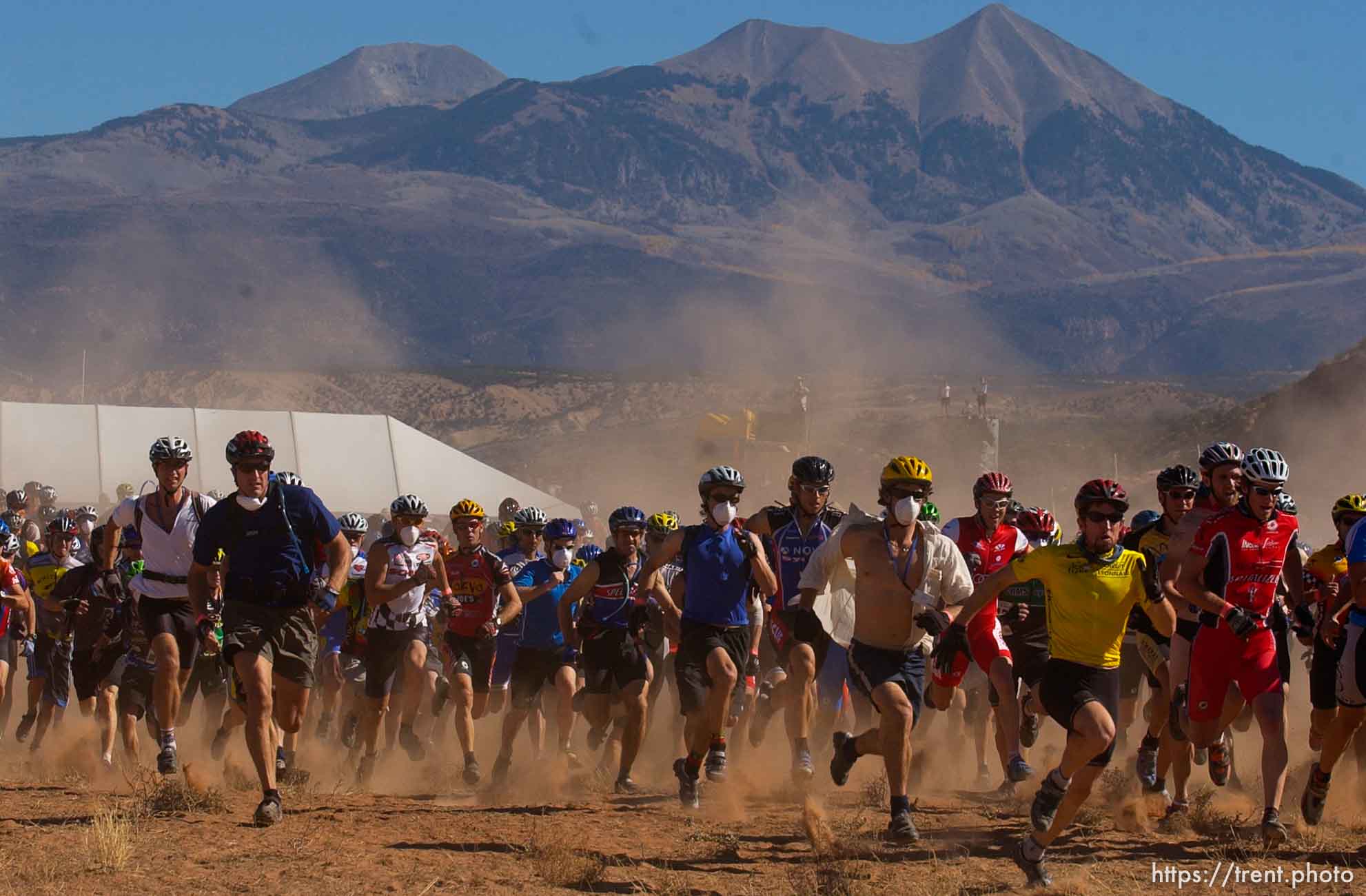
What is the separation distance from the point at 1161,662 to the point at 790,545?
2554mm

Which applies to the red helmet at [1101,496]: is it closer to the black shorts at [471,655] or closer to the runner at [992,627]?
the runner at [992,627]

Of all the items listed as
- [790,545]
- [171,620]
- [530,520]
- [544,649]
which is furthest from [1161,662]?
[171,620]

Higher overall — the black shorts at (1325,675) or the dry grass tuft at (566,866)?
the black shorts at (1325,675)

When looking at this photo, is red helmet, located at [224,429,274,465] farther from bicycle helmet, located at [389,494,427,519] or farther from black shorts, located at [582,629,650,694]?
black shorts, located at [582,629,650,694]

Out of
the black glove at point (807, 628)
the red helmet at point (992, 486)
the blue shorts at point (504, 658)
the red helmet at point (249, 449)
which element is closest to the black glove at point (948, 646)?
the black glove at point (807, 628)

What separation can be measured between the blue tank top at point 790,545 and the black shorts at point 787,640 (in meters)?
0.07

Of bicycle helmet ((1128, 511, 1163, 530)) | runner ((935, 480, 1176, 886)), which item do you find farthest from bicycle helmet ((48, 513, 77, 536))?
runner ((935, 480, 1176, 886))

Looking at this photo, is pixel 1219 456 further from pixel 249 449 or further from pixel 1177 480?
pixel 249 449

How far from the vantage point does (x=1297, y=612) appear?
10070 mm

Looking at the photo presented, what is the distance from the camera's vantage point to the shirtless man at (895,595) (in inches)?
394

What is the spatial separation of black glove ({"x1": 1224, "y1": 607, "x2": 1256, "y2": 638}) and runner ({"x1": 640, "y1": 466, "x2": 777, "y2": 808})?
9.35 ft

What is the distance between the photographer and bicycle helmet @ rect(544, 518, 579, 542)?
13.9 m

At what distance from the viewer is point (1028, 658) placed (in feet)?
38.0

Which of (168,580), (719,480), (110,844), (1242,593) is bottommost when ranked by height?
(110,844)
